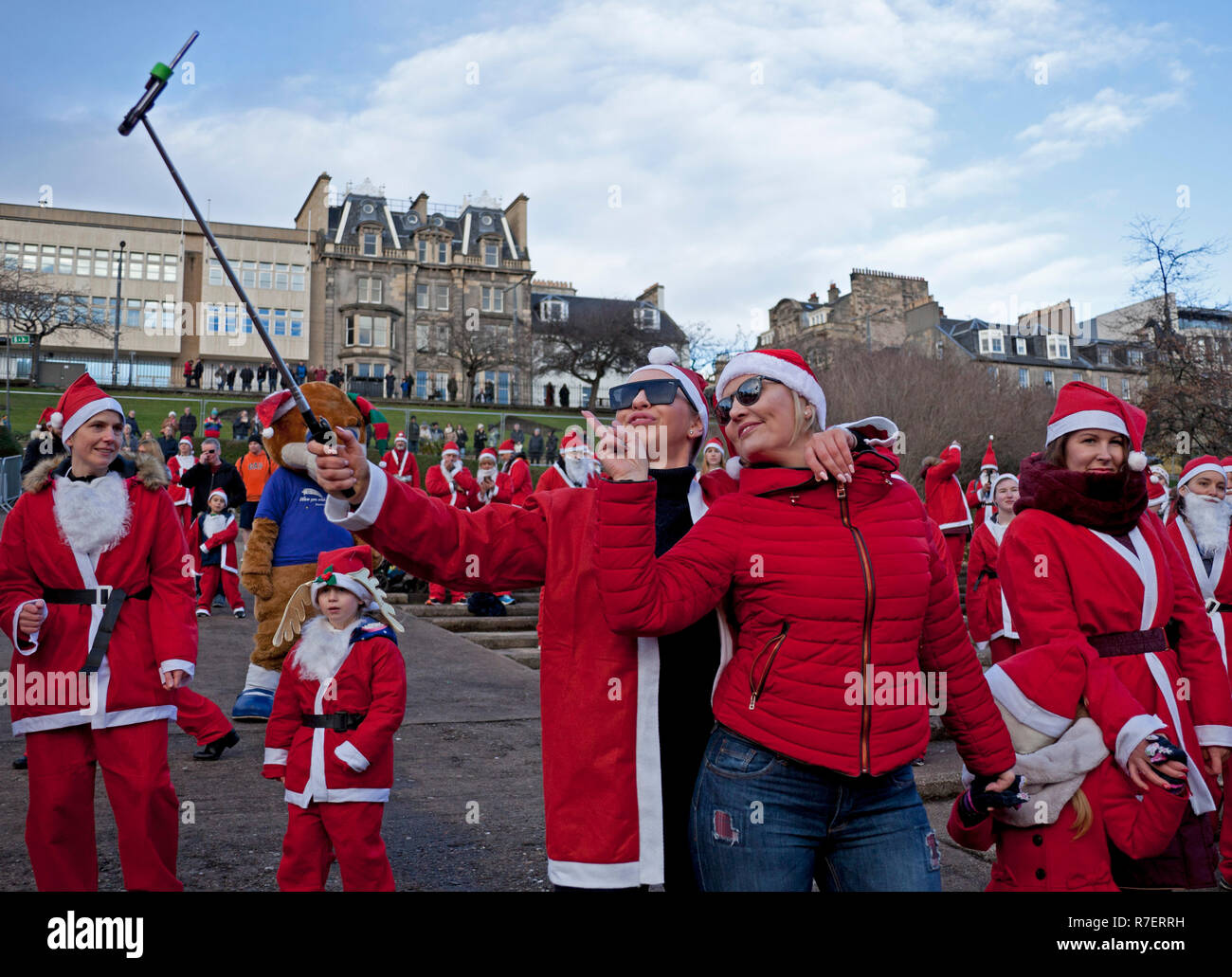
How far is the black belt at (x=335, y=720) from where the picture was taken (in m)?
3.93

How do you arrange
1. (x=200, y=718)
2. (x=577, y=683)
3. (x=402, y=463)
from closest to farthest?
1. (x=577, y=683)
2. (x=200, y=718)
3. (x=402, y=463)

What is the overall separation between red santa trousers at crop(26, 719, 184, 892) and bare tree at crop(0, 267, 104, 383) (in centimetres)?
2577

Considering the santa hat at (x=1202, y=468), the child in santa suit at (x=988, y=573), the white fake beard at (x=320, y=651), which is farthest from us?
the child in santa suit at (x=988, y=573)

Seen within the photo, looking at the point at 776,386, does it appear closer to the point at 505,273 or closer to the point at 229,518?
the point at 229,518

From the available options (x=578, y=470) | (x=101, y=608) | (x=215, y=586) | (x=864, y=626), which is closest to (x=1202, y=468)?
(x=864, y=626)

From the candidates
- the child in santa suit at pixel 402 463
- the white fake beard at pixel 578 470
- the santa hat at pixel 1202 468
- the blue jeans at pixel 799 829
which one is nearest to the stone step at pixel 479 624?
the white fake beard at pixel 578 470

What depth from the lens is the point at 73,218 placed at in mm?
39156

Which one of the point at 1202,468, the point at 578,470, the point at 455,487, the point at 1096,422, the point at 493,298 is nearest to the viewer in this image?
the point at 1096,422

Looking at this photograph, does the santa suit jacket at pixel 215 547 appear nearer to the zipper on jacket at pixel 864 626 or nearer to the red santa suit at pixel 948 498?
the red santa suit at pixel 948 498

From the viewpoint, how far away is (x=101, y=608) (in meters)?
3.93

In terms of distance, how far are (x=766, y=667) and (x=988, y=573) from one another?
22.8 feet

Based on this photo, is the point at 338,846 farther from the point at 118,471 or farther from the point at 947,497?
the point at 947,497

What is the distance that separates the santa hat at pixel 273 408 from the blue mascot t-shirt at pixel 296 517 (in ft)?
1.40

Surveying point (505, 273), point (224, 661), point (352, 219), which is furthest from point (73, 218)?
point (224, 661)
